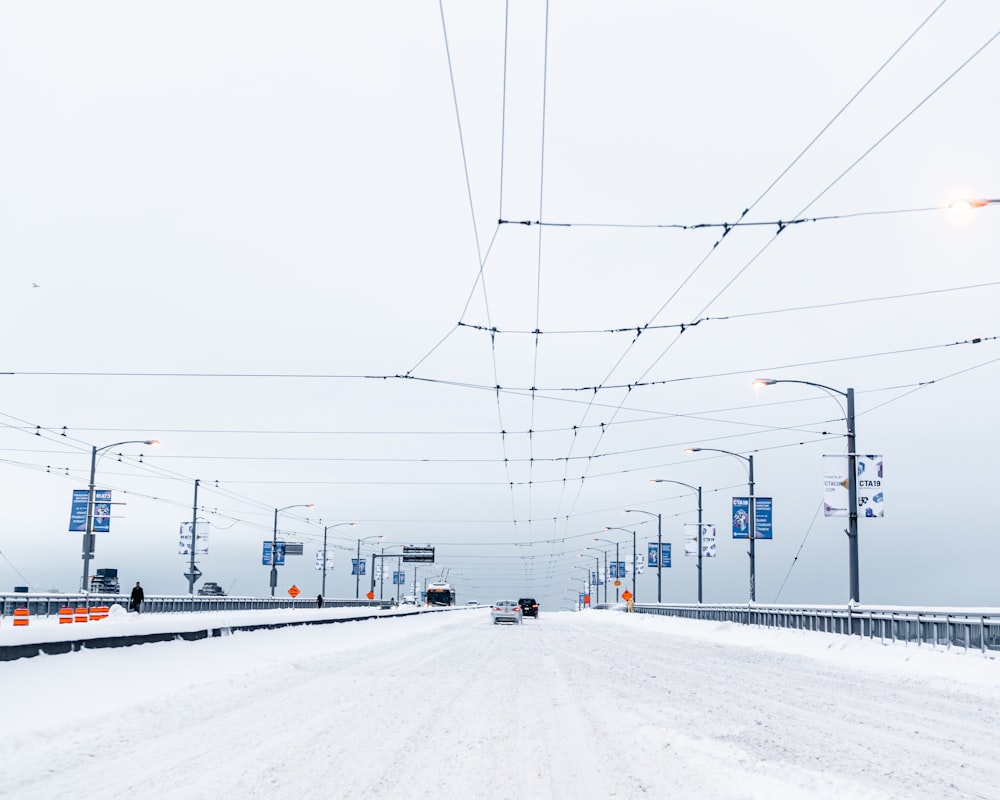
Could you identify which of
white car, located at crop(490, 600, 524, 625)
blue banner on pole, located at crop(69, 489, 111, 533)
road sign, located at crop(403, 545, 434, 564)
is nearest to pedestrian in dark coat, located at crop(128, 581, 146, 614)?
blue banner on pole, located at crop(69, 489, 111, 533)

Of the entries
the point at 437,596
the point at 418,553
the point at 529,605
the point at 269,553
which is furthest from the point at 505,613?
the point at 418,553

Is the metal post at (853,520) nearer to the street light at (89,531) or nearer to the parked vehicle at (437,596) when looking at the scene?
the street light at (89,531)

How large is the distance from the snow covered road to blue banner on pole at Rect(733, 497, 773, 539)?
24.2 meters

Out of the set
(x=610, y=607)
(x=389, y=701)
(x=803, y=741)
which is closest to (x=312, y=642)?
(x=389, y=701)

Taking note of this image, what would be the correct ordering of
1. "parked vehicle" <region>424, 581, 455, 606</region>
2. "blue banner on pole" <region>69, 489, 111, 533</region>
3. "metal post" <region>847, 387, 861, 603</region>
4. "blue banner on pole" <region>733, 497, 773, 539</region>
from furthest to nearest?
"parked vehicle" <region>424, 581, 455, 606</region>, "blue banner on pole" <region>69, 489, 111, 533</region>, "blue banner on pole" <region>733, 497, 773, 539</region>, "metal post" <region>847, 387, 861, 603</region>

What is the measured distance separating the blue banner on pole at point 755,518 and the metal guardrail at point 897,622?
11.2 ft

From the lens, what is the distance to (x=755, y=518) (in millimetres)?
48344

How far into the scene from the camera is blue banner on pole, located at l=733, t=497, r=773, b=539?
4803 cm

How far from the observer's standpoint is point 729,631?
155 ft

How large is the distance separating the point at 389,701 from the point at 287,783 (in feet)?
21.8

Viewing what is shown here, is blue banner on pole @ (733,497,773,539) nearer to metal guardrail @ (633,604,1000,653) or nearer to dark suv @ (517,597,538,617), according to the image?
metal guardrail @ (633,604,1000,653)

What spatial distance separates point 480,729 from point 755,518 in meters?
38.1

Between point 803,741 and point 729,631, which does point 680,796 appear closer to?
point 803,741

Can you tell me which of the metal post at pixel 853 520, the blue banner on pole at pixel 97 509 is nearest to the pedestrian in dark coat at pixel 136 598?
the blue banner on pole at pixel 97 509
